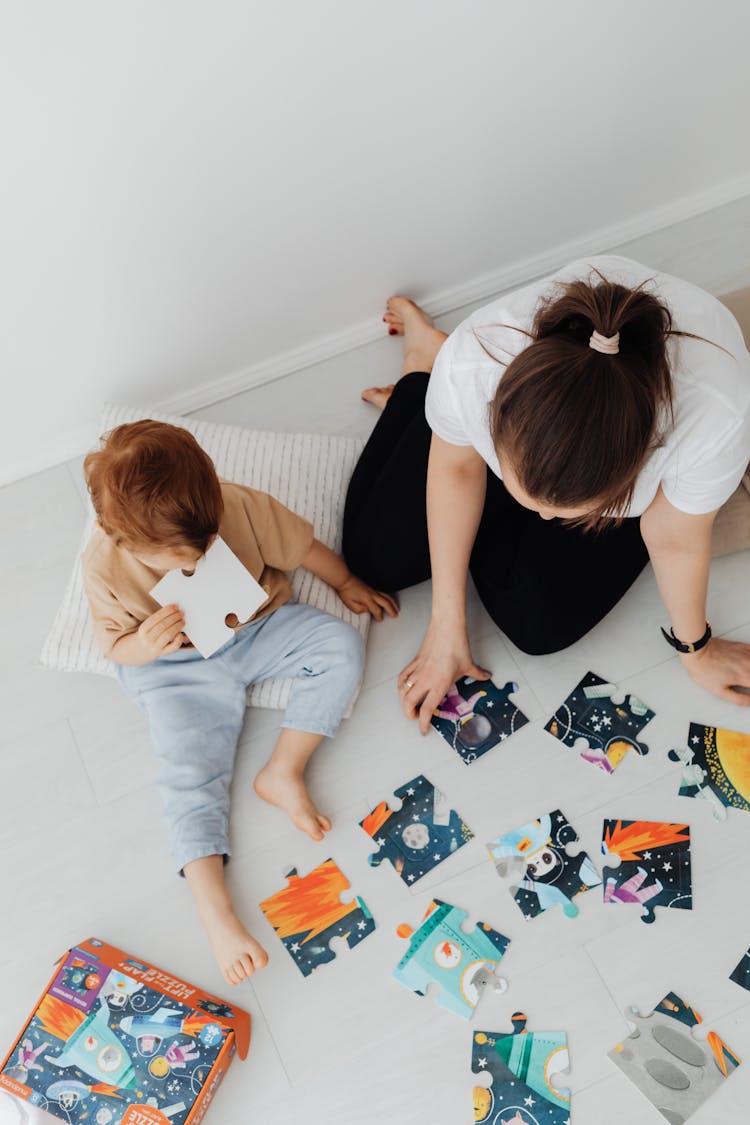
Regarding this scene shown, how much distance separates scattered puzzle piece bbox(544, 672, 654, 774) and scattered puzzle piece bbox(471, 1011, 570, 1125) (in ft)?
1.38

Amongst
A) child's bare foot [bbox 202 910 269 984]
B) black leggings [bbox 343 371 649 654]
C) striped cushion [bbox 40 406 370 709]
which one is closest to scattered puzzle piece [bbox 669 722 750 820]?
black leggings [bbox 343 371 649 654]

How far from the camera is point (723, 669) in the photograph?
146 cm

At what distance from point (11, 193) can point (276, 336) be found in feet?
1.92

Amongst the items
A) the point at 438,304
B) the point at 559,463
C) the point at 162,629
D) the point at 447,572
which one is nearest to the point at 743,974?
the point at 447,572

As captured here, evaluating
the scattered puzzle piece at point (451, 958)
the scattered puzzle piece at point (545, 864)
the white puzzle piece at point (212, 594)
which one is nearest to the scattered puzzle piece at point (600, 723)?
the scattered puzzle piece at point (545, 864)

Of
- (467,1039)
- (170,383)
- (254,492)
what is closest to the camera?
(467,1039)

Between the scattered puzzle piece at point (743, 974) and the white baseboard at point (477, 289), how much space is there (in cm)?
135

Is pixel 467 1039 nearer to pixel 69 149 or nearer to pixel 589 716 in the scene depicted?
pixel 589 716

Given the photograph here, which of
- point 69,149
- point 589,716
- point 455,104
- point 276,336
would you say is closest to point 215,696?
point 589,716

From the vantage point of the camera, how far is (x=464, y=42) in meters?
1.43

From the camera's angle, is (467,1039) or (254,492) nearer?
(467,1039)

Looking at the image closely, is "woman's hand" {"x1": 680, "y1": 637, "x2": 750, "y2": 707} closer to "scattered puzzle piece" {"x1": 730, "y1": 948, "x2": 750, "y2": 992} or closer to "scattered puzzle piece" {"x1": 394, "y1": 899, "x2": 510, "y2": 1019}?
"scattered puzzle piece" {"x1": 730, "y1": 948, "x2": 750, "y2": 992}

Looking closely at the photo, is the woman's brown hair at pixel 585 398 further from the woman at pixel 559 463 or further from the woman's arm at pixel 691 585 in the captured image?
the woman's arm at pixel 691 585

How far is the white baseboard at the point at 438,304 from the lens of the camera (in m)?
1.82
